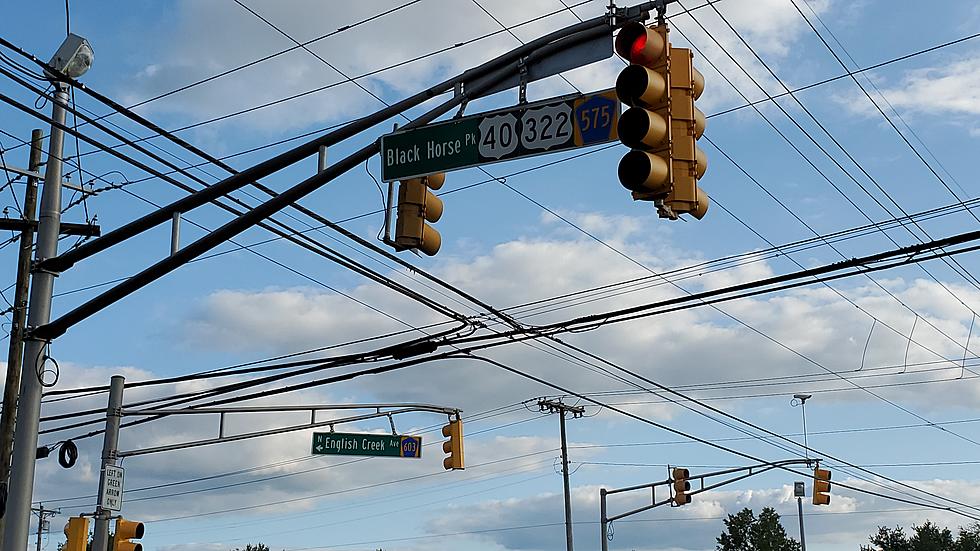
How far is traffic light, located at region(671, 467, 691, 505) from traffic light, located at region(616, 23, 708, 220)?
30.6 meters

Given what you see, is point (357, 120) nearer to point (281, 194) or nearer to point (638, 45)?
point (281, 194)

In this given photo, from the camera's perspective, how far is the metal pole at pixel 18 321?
2003cm

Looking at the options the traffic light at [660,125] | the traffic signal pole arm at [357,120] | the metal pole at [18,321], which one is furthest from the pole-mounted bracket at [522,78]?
the metal pole at [18,321]

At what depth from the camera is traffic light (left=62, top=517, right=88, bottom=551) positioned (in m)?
18.5

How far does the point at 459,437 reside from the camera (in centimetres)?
2591

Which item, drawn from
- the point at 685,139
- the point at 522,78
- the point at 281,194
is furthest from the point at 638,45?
the point at 281,194

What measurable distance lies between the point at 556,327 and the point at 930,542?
7854 centimetres

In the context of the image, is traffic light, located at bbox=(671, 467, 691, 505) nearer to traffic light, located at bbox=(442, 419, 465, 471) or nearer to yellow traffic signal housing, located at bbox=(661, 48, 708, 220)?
traffic light, located at bbox=(442, 419, 465, 471)

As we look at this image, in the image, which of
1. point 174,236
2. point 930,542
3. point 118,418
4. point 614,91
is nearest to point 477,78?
point 614,91

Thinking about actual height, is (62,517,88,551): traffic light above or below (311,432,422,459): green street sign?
below

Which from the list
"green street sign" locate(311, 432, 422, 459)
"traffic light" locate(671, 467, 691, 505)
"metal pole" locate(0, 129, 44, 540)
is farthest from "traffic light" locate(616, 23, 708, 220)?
"traffic light" locate(671, 467, 691, 505)

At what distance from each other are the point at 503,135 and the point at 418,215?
1151 mm

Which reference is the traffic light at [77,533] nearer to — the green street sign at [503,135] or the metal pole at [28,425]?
the metal pole at [28,425]

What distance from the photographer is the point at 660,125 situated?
27.0 ft
